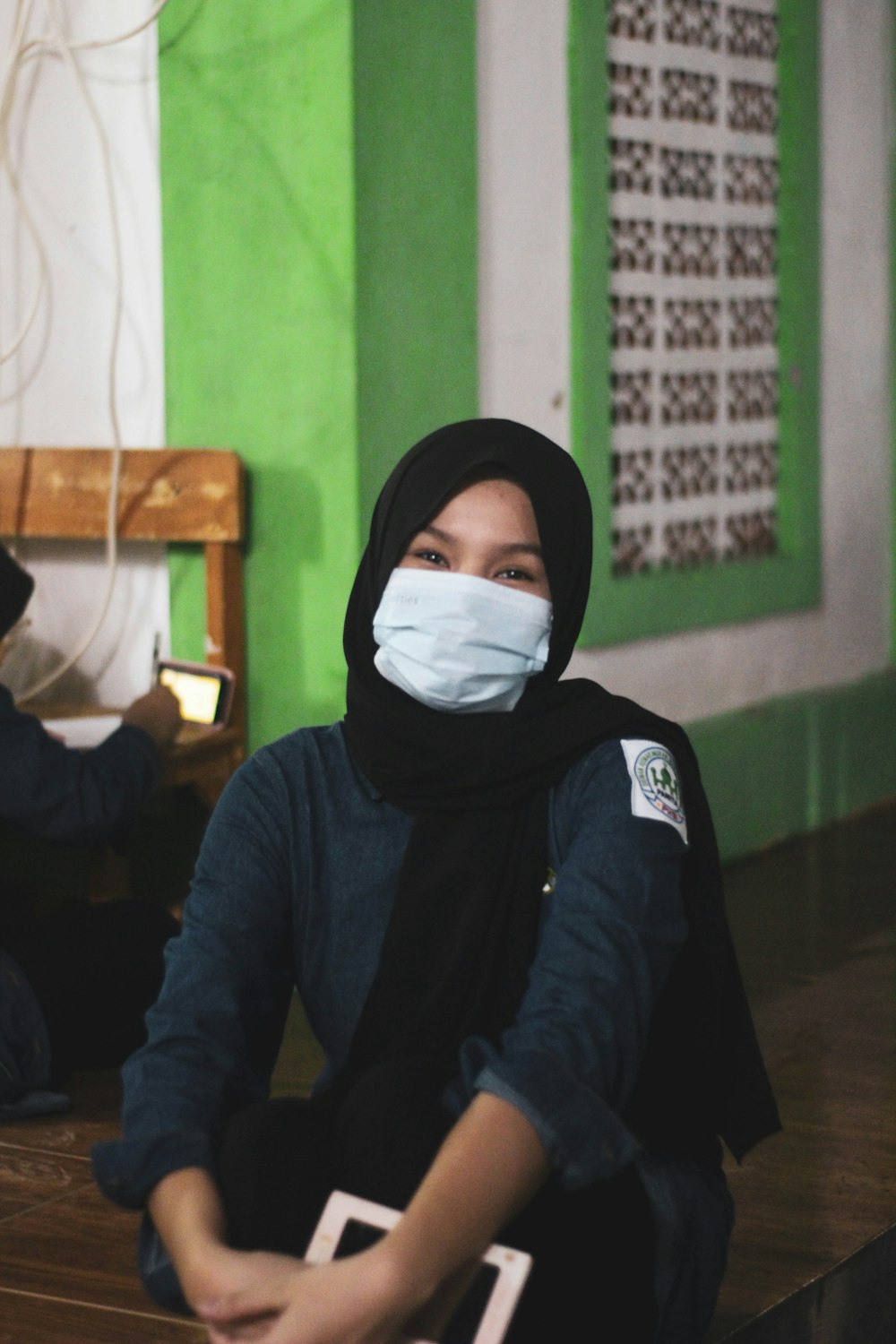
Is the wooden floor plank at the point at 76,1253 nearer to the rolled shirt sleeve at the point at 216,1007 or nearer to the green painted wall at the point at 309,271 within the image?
the rolled shirt sleeve at the point at 216,1007

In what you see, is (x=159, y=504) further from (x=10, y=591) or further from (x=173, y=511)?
(x=10, y=591)

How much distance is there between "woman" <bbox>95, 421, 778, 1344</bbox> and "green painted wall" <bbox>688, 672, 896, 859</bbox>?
7.85 ft

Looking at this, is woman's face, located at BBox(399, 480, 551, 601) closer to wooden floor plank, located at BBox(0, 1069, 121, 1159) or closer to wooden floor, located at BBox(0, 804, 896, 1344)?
wooden floor, located at BBox(0, 804, 896, 1344)

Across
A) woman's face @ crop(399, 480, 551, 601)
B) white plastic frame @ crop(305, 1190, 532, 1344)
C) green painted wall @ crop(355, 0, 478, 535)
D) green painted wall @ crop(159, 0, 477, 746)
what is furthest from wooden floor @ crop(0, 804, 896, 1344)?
green painted wall @ crop(355, 0, 478, 535)

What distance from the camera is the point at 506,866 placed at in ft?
5.30

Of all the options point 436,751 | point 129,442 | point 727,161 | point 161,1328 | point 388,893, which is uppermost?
point 727,161

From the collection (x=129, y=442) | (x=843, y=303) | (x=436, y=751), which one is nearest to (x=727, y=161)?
(x=843, y=303)

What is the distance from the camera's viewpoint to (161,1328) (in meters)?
1.91

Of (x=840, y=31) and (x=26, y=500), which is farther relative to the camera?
(x=840, y=31)

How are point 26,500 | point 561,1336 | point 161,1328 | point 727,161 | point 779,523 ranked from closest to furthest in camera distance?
1. point 561,1336
2. point 161,1328
3. point 26,500
4. point 727,161
5. point 779,523

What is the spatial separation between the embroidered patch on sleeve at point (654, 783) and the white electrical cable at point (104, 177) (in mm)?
1877

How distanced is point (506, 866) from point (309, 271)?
5.93ft

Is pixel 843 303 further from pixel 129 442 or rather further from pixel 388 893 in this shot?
pixel 388 893

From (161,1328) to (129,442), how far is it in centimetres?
188
